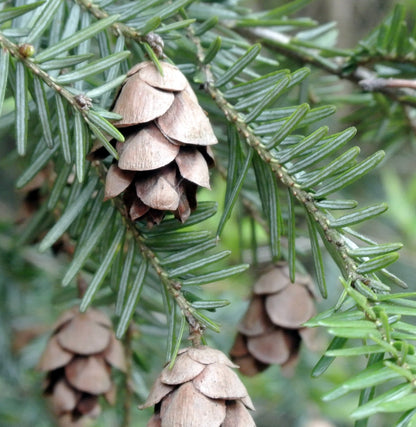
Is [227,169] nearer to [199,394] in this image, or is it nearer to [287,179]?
[287,179]

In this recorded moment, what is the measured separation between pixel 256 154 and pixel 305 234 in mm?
196

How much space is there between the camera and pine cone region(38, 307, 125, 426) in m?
0.73

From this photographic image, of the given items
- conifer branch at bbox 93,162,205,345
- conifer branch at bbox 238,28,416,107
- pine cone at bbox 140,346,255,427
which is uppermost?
conifer branch at bbox 238,28,416,107

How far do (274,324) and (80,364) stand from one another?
0.26m

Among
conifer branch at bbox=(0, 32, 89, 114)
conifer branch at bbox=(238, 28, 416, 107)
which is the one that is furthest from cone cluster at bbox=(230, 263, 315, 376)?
conifer branch at bbox=(0, 32, 89, 114)

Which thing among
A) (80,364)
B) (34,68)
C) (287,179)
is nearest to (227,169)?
(287,179)

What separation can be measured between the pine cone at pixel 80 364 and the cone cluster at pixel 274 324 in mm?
167

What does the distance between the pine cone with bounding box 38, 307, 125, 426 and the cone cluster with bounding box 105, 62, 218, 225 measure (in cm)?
31

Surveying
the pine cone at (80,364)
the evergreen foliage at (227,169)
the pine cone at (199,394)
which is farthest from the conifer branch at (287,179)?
the pine cone at (80,364)

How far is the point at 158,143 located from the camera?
0.48 meters

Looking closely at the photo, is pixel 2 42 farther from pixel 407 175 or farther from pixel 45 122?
pixel 407 175

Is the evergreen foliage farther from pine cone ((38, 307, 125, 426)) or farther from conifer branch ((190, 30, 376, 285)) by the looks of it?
pine cone ((38, 307, 125, 426))

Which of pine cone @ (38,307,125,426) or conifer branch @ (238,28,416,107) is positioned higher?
conifer branch @ (238,28,416,107)

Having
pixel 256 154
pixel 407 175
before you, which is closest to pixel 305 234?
pixel 256 154
